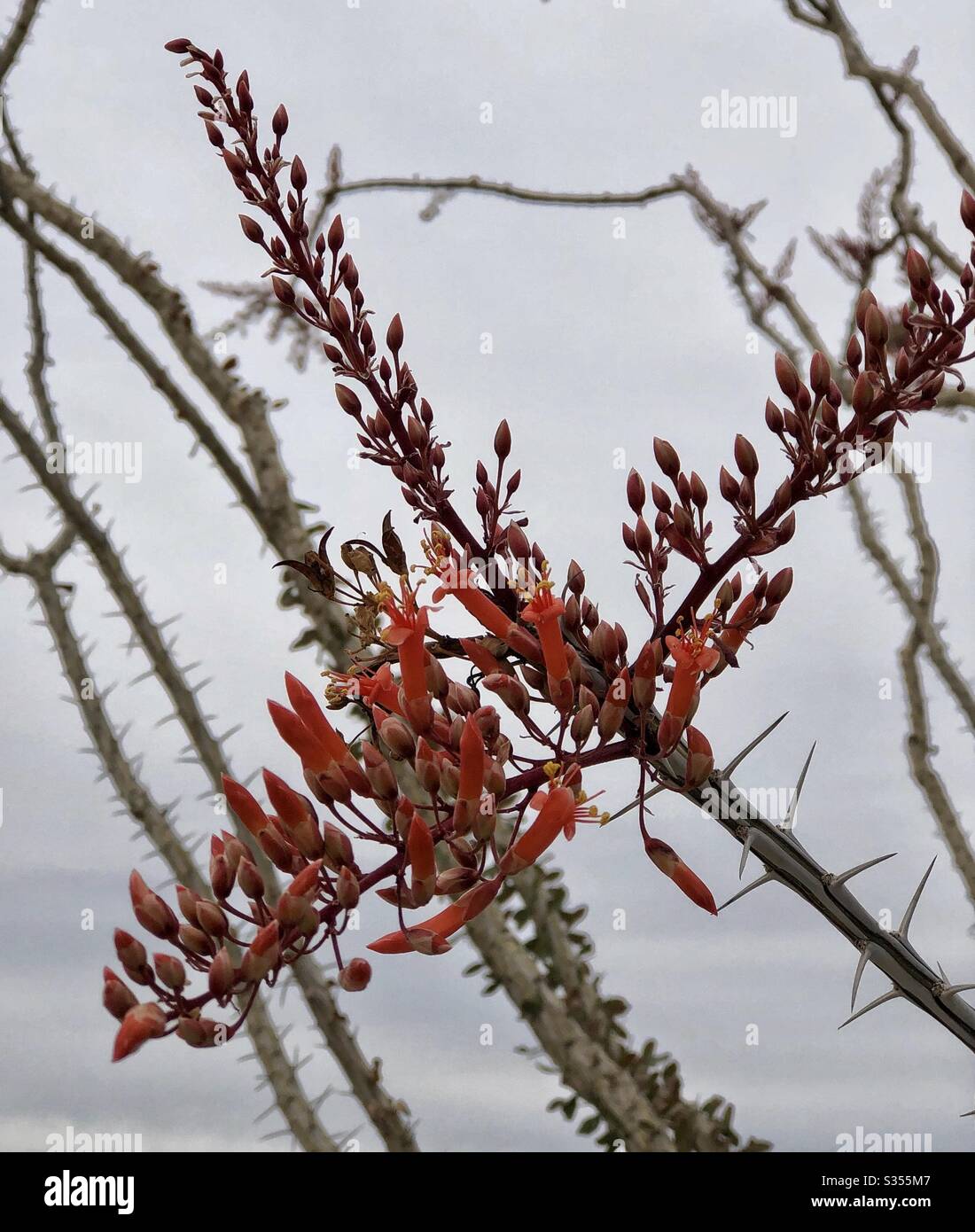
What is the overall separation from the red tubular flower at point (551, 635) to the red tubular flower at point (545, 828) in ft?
0.16

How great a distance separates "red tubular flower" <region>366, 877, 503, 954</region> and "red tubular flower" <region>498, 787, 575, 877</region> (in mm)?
15

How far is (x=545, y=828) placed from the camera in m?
0.62

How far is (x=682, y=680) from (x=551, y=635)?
0.08 m

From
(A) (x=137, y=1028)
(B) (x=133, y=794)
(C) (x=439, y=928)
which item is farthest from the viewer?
(B) (x=133, y=794)

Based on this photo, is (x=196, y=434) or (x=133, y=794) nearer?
(x=196, y=434)

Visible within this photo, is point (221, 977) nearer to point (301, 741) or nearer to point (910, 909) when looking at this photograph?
point (301, 741)

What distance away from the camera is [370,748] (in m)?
0.58

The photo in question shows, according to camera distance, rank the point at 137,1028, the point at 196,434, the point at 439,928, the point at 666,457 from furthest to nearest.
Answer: the point at 196,434 → the point at 666,457 → the point at 439,928 → the point at 137,1028

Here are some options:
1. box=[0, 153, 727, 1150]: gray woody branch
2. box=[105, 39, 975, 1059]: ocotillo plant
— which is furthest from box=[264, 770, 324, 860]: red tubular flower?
box=[0, 153, 727, 1150]: gray woody branch

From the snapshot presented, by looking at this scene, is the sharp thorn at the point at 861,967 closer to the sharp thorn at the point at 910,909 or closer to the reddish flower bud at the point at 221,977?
the sharp thorn at the point at 910,909

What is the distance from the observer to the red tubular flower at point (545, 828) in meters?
0.61

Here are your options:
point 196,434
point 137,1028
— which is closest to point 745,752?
point 137,1028
